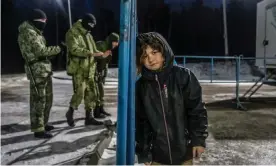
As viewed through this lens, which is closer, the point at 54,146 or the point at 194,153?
the point at 194,153

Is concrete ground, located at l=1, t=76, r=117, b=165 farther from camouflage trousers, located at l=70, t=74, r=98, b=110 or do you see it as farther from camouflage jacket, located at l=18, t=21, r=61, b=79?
camouflage jacket, located at l=18, t=21, r=61, b=79

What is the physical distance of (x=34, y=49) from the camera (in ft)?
12.8

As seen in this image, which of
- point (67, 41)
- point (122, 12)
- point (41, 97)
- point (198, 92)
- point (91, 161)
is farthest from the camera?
point (67, 41)

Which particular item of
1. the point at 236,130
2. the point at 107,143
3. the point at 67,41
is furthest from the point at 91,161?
the point at 236,130

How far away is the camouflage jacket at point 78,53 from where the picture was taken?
4.38 m

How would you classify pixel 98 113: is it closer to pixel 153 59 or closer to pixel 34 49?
pixel 34 49

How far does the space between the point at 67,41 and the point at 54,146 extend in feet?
5.24

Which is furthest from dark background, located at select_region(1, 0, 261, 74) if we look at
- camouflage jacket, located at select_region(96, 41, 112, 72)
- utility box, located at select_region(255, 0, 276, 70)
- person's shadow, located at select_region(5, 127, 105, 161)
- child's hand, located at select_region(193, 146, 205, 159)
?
child's hand, located at select_region(193, 146, 205, 159)

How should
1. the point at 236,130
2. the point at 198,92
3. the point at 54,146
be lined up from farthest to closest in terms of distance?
the point at 236,130 → the point at 54,146 → the point at 198,92

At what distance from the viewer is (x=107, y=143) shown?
12.7ft

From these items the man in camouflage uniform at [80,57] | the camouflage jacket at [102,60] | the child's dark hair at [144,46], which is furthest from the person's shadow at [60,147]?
the child's dark hair at [144,46]

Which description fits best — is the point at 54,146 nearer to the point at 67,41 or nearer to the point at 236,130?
the point at 67,41

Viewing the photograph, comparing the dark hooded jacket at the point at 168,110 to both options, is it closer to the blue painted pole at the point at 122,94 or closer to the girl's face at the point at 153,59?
the girl's face at the point at 153,59

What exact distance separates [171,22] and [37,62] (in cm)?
1907
